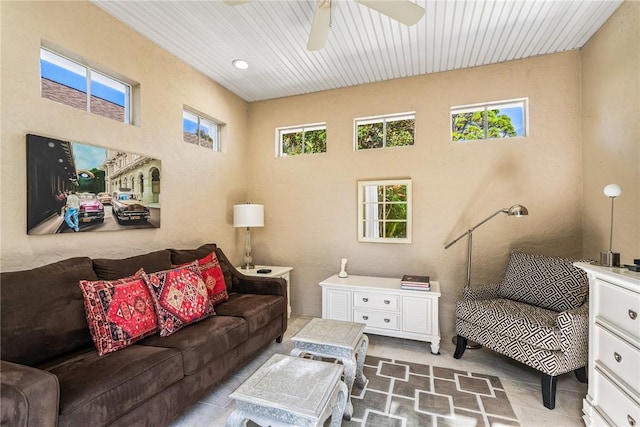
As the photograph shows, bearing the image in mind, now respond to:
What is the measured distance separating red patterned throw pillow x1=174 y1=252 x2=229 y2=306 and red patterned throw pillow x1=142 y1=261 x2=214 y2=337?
25 centimetres

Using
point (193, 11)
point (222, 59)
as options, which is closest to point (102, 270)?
point (193, 11)

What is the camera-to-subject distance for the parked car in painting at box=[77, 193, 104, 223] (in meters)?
2.12

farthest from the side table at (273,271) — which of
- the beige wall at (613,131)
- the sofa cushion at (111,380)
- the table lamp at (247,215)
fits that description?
the beige wall at (613,131)

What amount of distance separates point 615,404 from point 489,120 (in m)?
2.58

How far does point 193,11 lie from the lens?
2.24 meters

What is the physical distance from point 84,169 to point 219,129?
1.78 meters

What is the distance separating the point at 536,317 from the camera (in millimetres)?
2135

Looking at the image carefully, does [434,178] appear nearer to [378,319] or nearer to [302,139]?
[378,319]

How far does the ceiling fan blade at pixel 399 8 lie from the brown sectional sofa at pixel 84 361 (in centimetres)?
237

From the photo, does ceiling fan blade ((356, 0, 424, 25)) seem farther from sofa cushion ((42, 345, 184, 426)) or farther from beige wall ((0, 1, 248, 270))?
sofa cushion ((42, 345, 184, 426))

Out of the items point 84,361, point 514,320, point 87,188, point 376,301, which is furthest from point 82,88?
point 514,320

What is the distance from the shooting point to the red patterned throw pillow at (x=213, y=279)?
2561mm

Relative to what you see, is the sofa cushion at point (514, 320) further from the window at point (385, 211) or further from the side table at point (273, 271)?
the side table at point (273, 271)

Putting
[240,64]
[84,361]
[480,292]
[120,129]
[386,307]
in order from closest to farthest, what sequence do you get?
[84,361], [120,129], [480,292], [386,307], [240,64]
